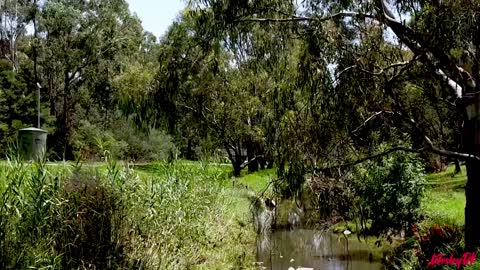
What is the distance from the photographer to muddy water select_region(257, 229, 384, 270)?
9.18 m

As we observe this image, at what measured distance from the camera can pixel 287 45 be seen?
6.75 meters

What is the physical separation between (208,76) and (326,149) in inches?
84.6

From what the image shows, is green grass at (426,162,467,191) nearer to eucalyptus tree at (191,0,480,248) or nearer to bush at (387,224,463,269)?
bush at (387,224,463,269)

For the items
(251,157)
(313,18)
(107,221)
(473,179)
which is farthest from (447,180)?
(107,221)

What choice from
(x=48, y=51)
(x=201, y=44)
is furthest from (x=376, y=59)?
(x=48, y=51)

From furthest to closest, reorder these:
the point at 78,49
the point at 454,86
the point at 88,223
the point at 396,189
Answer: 1. the point at 78,49
2. the point at 396,189
3. the point at 454,86
4. the point at 88,223

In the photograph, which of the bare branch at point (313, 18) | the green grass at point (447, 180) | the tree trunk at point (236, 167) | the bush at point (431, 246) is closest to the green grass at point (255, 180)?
the tree trunk at point (236, 167)

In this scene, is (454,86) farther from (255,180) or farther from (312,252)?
(255,180)

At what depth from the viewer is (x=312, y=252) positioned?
34.0 feet

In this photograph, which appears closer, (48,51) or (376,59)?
(376,59)

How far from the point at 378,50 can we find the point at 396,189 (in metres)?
3.18

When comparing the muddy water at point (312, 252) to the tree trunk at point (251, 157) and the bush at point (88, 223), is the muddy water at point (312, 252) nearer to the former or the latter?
the bush at point (88, 223)

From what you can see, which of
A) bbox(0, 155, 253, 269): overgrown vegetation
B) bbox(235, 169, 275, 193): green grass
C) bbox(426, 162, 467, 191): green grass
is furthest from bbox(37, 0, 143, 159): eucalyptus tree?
bbox(0, 155, 253, 269): overgrown vegetation

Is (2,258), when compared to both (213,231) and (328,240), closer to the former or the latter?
(213,231)
